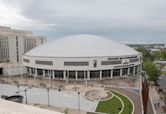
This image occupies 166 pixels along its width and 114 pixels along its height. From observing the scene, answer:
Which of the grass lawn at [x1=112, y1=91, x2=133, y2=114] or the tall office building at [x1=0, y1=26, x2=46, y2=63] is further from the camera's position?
the tall office building at [x1=0, y1=26, x2=46, y2=63]

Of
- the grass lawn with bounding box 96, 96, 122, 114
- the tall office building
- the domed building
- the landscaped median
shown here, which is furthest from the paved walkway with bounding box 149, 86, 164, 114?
the tall office building

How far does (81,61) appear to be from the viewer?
2776 inches

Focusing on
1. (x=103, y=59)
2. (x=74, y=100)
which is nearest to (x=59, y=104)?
(x=74, y=100)

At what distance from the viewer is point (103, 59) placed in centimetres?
7119

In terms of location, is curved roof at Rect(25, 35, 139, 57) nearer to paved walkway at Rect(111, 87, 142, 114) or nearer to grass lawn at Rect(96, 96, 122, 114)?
paved walkway at Rect(111, 87, 142, 114)

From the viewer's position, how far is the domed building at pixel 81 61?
70.8 m

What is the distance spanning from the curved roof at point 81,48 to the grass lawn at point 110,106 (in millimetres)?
30301

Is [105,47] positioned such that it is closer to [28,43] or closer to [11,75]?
[11,75]

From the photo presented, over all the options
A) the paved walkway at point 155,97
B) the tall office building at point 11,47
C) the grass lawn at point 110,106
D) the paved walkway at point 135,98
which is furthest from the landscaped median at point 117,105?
the tall office building at point 11,47

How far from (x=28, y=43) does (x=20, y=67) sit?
168 feet

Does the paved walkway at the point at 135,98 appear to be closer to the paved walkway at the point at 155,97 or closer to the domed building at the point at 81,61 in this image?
the paved walkway at the point at 155,97

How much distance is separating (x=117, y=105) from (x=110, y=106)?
1.73 m

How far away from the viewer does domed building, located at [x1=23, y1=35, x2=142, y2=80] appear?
70750 millimetres

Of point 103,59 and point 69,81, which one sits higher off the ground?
point 103,59
